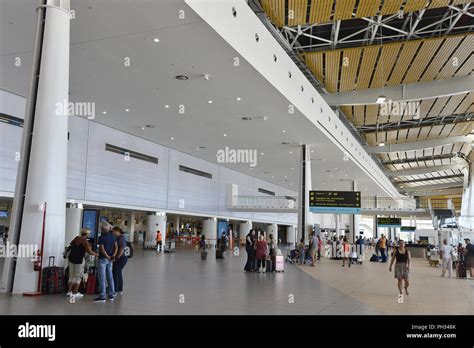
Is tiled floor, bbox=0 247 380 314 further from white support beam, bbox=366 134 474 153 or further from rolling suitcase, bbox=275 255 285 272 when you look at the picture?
white support beam, bbox=366 134 474 153

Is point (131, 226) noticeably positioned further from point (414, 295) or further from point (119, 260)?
point (414, 295)

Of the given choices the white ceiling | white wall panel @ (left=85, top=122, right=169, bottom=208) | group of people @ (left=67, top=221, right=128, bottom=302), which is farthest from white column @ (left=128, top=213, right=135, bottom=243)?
group of people @ (left=67, top=221, right=128, bottom=302)

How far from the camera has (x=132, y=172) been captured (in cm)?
2683

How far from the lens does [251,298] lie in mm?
9258

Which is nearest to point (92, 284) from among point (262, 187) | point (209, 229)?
point (209, 229)

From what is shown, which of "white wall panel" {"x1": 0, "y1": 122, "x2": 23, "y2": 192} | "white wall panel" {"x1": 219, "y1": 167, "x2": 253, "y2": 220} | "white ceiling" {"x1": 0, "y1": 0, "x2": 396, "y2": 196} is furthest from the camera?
"white wall panel" {"x1": 219, "y1": 167, "x2": 253, "y2": 220}

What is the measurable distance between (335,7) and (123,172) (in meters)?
16.0

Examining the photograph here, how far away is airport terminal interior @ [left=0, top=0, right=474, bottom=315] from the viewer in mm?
9023

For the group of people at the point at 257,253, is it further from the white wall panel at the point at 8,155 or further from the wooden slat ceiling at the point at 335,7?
the white wall panel at the point at 8,155

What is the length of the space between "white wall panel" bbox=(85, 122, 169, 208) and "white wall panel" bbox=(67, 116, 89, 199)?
0.36 m

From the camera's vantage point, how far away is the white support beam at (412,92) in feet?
77.9
